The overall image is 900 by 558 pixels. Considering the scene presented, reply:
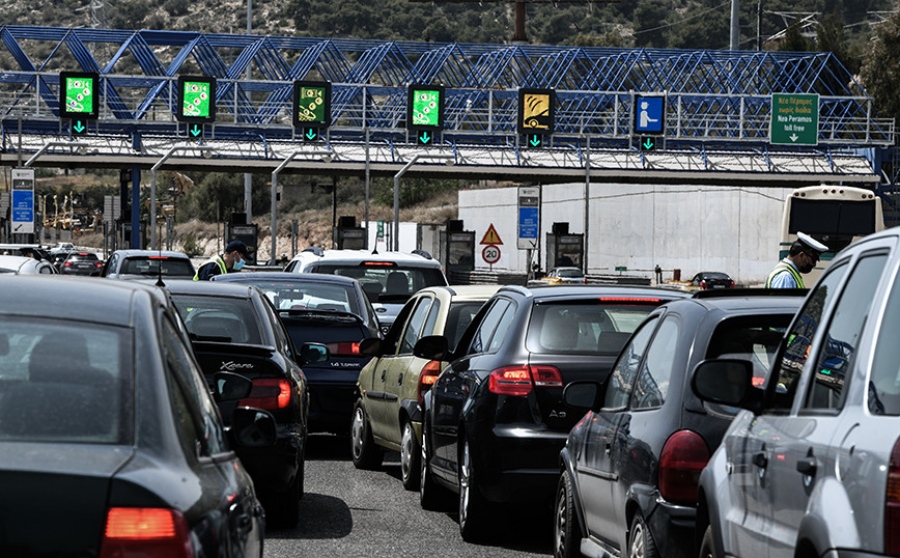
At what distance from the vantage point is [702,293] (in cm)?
813

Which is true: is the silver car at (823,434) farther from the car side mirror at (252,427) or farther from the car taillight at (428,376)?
the car taillight at (428,376)

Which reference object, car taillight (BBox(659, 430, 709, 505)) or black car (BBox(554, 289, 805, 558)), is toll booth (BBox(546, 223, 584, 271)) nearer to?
black car (BBox(554, 289, 805, 558))

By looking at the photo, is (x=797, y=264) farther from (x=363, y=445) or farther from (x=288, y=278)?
(x=288, y=278)

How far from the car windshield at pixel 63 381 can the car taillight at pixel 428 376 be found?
8355 mm

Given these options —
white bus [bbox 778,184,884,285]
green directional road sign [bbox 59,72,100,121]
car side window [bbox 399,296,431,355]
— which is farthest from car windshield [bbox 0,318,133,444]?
green directional road sign [bbox 59,72,100,121]

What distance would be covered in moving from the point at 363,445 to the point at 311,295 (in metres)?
2.90

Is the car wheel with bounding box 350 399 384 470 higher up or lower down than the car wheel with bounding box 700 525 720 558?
lower down

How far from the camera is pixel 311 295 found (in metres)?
18.1

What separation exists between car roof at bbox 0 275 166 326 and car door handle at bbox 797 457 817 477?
77.9 inches

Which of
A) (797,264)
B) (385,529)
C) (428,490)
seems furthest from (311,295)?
(385,529)

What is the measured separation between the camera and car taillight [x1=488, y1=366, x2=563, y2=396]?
34.4 feet

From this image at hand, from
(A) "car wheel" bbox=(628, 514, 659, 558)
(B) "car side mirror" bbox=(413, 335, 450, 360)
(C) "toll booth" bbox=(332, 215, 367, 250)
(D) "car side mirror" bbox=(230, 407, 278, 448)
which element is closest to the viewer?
(D) "car side mirror" bbox=(230, 407, 278, 448)

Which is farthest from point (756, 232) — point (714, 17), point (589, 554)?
point (714, 17)

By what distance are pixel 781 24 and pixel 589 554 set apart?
19477cm
